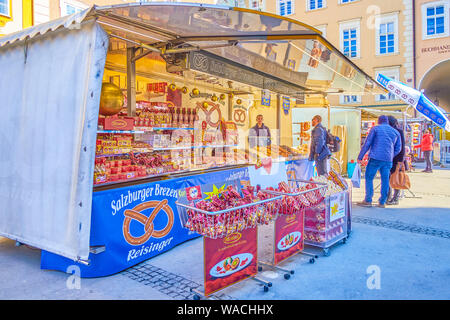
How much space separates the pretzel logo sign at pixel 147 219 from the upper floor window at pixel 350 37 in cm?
2058

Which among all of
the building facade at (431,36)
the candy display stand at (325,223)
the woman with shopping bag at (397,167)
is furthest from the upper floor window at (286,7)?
the candy display stand at (325,223)

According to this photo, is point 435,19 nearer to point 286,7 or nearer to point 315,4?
point 315,4

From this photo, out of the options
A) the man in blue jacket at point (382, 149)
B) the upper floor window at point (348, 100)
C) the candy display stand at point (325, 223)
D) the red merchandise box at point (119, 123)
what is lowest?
the candy display stand at point (325, 223)

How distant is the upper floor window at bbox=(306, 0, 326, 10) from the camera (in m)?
23.0

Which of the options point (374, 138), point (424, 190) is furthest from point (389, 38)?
point (374, 138)

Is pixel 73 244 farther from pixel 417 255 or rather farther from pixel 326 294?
pixel 417 255

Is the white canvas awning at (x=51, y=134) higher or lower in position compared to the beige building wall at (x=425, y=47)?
lower

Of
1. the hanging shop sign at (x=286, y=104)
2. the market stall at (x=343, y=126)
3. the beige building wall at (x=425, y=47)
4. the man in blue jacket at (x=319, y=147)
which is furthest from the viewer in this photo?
the beige building wall at (x=425, y=47)

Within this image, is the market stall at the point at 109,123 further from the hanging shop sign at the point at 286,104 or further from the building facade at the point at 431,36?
the building facade at the point at 431,36

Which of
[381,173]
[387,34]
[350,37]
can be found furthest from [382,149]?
[350,37]

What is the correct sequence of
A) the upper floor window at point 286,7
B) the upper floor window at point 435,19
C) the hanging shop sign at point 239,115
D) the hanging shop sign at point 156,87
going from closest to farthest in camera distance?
the hanging shop sign at point 156,87
the hanging shop sign at point 239,115
the upper floor window at point 435,19
the upper floor window at point 286,7

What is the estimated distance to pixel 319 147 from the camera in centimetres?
807

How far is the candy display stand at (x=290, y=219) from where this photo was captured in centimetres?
386

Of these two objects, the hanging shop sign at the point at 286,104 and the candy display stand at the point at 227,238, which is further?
the hanging shop sign at the point at 286,104
